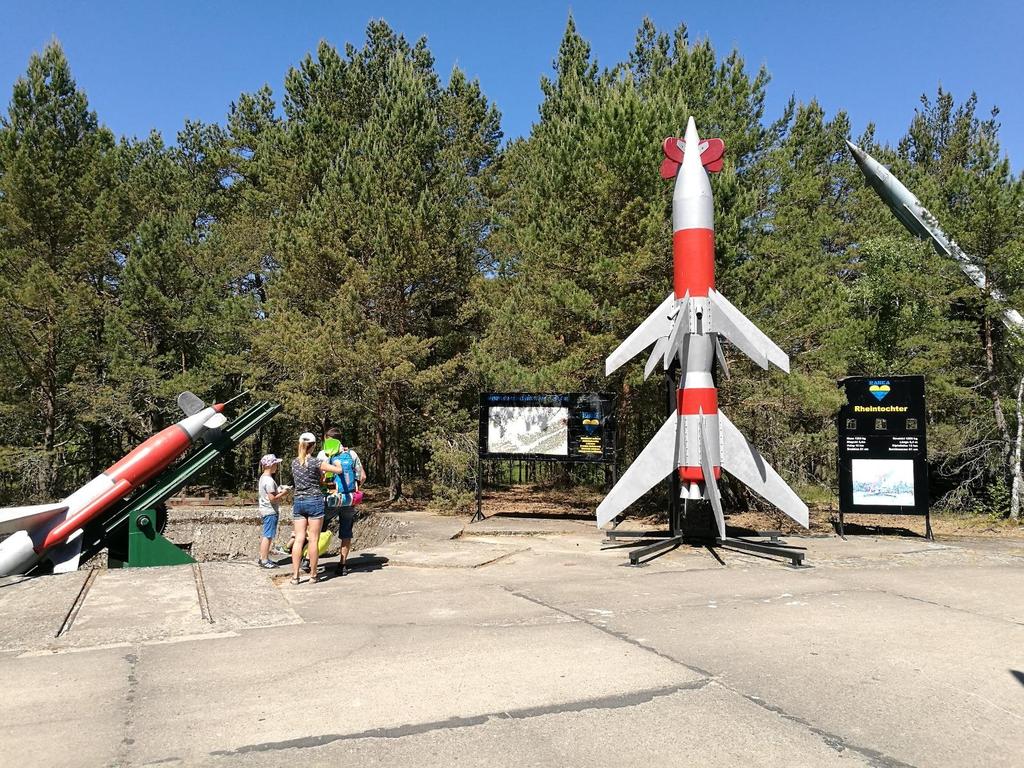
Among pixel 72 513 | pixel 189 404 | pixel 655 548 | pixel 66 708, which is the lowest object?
pixel 66 708

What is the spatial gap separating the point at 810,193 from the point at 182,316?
17029 mm

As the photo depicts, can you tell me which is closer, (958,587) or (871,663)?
(871,663)

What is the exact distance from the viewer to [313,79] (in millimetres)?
22625

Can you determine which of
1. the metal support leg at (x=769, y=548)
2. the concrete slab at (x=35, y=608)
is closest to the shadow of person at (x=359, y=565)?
the concrete slab at (x=35, y=608)

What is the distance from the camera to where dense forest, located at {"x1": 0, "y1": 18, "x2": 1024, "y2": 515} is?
13.7 metres

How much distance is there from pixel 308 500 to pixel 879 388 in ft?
30.6

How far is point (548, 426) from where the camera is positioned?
44.2 feet

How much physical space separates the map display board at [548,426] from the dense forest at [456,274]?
520 millimetres

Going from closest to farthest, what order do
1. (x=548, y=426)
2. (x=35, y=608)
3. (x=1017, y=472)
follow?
(x=35, y=608)
(x=548, y=426)
(x=1017, y=472)

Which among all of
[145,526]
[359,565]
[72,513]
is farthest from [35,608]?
[72,513]

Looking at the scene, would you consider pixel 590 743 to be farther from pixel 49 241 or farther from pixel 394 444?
pixel 49 241

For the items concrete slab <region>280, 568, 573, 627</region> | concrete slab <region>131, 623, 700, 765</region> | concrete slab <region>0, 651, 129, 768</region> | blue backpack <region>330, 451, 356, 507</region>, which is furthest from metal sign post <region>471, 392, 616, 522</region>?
concrete slab <region>0, 651, 129, 768</region>

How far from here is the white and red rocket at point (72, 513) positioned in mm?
9555

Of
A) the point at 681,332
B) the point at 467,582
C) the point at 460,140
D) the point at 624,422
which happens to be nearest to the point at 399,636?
the point at 467,582
